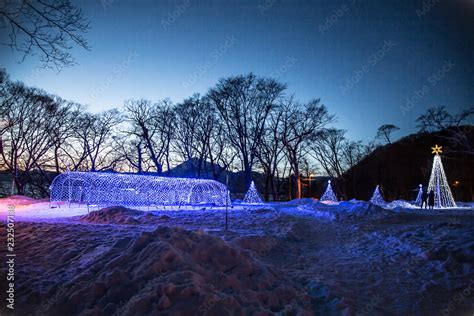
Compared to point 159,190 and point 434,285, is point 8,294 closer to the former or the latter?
point 434,285

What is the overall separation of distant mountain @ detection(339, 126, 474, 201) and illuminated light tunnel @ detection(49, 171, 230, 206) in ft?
87.9

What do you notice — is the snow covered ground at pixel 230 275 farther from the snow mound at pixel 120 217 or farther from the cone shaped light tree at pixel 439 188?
the cone shaped light tree at pixel 439 188

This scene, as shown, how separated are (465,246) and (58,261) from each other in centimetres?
836

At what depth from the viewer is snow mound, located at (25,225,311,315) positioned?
3830 mm

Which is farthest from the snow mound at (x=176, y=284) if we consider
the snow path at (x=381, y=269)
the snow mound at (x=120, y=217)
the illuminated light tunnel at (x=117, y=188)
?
the illuminated light tunnel at (x=117, y=188)

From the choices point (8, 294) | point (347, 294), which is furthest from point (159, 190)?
point (347, 294)

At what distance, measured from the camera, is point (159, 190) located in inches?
768

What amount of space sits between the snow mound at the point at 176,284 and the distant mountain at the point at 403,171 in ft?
120

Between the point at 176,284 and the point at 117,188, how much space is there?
15491 mm

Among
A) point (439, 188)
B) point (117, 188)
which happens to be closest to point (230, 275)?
point (117, 188)

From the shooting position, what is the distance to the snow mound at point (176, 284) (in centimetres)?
383

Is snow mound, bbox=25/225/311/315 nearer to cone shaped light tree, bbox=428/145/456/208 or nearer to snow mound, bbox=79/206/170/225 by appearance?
snow mound, bbox=79/206/170/225

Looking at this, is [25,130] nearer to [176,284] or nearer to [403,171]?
[176,284]

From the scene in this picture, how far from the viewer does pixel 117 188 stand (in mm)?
18062
